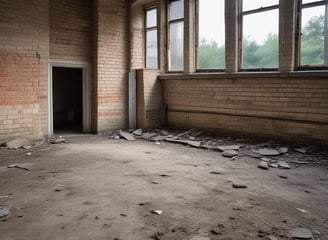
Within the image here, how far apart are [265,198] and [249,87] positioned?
4.19 meters

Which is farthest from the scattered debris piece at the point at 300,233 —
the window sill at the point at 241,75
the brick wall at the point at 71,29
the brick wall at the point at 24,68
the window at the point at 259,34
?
the brick wall at the point at 71,29

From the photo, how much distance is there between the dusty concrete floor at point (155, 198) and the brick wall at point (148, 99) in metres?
3.37

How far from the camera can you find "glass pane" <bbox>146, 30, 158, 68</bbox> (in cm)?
1013

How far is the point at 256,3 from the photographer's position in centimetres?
752

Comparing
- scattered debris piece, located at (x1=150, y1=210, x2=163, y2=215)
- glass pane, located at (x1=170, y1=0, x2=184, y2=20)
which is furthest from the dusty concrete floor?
glass pane, located at (x1=170, y1=0, x2=184, y2=20)

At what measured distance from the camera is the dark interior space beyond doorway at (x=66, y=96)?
11.6m

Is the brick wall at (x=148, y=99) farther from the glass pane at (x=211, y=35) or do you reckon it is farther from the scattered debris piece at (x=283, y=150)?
the scattered debris piece at (x=283, y=150)

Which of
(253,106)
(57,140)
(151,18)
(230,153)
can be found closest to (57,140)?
(57,140)

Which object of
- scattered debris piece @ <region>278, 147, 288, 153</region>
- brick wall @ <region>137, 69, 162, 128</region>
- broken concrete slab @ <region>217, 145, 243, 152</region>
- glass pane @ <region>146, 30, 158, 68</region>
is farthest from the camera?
glass pane @ <region>146, 30, 158, 68</region>

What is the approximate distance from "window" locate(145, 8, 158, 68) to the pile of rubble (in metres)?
2.52

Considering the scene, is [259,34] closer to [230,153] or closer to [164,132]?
[230,153]

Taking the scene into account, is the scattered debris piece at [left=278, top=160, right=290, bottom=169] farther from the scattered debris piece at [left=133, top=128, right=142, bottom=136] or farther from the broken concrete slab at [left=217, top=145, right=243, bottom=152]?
the scattered debris piece at [left=133, top=128, right=142, bottom=136]

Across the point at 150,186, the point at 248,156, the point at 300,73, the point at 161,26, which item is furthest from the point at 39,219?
the point at 161,26

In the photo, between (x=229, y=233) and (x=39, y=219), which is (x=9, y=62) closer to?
(x=39, y=219)
